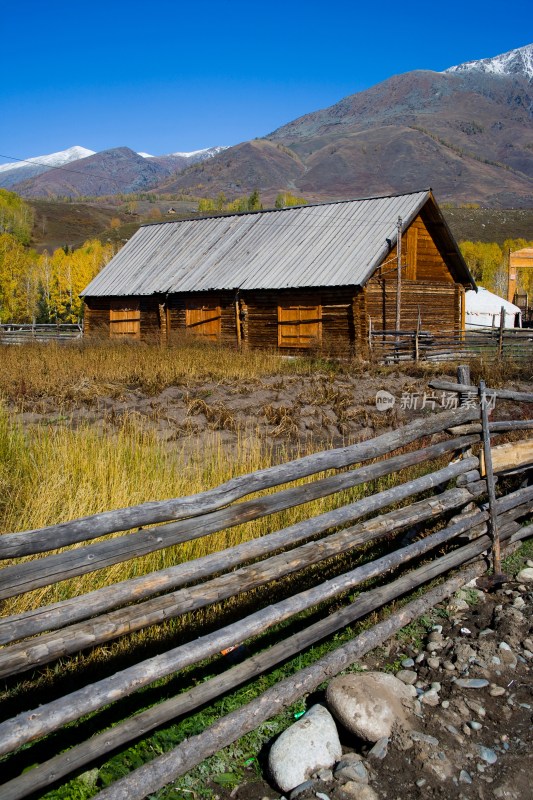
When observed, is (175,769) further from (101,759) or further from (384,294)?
(384,294)

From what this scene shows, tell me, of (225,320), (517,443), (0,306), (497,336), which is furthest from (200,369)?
(0,306)

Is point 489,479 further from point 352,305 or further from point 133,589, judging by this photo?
point 352,305

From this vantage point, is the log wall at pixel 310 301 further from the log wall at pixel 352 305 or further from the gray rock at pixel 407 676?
the gray rock at pixel 407 676

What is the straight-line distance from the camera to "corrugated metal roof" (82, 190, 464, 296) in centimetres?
2234

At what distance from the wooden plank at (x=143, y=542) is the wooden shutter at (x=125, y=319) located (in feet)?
78.0

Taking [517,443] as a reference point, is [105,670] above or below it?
below

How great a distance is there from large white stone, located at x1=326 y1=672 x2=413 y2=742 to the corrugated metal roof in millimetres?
17969

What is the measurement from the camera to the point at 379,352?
21.9 metres

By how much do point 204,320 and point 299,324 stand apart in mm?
4131

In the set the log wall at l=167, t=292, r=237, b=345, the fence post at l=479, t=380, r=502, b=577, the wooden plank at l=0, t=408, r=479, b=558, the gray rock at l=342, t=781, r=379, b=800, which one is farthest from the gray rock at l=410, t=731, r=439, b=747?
the log wall at l=167, t=292, r=237, b=345

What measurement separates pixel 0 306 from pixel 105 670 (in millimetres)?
52010

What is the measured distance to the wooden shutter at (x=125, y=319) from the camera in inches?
1085

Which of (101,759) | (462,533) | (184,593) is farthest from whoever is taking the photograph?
(462,533)

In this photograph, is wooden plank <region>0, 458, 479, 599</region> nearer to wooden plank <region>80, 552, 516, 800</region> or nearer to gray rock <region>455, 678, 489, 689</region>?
wooden plank <region>80, 552, 516, 800</region>
